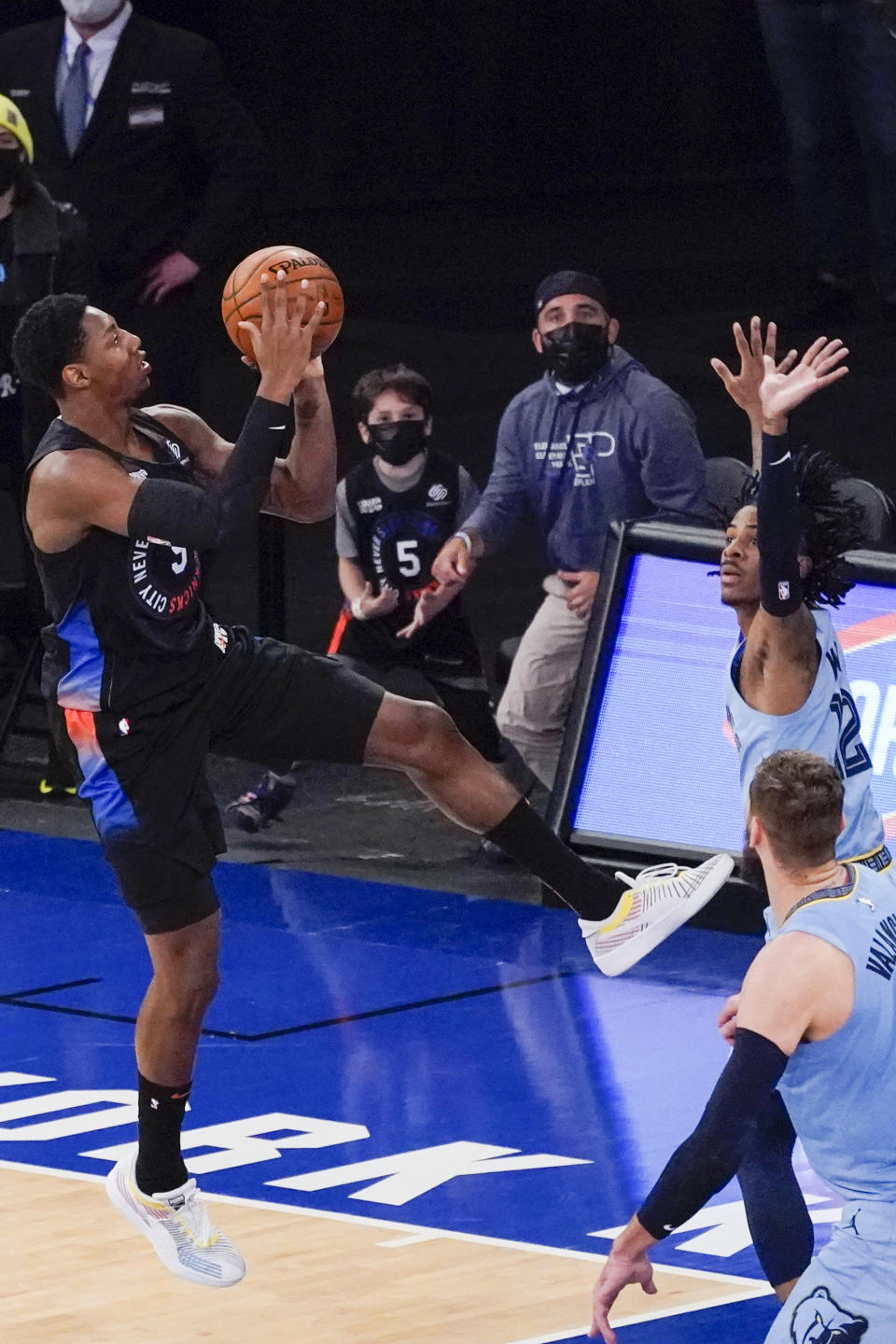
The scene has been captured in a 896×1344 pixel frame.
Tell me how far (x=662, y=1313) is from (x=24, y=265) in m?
6.20

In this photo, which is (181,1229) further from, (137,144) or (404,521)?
(137,144)

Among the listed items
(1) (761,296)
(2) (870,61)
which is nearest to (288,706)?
(2) (870,61)

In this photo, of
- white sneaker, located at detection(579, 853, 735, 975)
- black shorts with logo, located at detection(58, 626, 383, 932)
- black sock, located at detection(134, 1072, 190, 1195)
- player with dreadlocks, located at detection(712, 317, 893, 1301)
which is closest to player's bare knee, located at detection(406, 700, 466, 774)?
black shorts with logo, located at detection(58, 626, 383, 932)

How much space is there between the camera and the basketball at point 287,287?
6.57m

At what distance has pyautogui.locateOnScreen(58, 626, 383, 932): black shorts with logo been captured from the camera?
652 cm

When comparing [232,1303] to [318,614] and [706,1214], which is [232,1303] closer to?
[706,1214]

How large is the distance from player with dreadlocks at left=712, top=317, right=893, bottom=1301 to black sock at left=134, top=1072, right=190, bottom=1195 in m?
1.51

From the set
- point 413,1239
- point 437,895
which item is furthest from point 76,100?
point 413,1239

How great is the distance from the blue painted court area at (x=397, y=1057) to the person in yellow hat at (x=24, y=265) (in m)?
1.87

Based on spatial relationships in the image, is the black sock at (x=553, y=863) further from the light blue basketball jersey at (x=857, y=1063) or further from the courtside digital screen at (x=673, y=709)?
the courtside digital screen at (x=673, y=709)

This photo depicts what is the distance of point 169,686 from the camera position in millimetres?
→ 6602

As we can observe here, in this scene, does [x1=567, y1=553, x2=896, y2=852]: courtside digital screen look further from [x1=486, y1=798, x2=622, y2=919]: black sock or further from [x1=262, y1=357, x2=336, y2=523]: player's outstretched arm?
[x1=262, y1=357, x2=336, y2=523]: player's outstretched arm

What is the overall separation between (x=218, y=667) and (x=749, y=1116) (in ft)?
7.67

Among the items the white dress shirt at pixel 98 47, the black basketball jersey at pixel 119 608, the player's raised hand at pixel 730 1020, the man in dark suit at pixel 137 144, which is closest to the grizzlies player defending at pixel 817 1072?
the player's raised hand at pixel 730 1020
